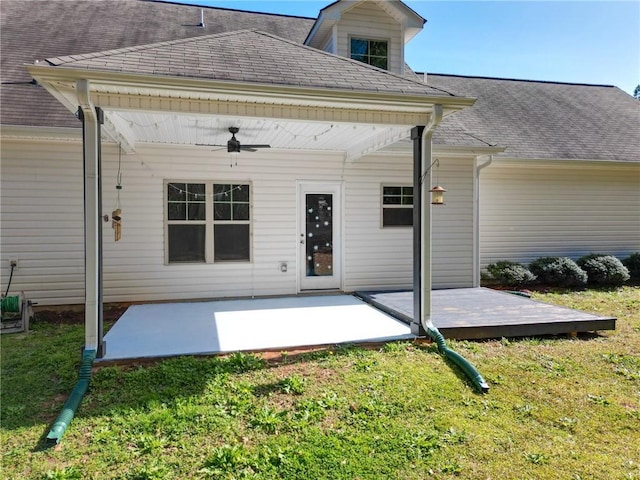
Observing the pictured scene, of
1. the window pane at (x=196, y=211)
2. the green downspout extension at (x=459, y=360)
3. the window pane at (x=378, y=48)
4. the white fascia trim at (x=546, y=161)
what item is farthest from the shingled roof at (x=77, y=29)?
the green downspout extension at (x=459, y=360)

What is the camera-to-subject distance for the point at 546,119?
11.3 meters

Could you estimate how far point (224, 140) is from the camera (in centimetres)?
675

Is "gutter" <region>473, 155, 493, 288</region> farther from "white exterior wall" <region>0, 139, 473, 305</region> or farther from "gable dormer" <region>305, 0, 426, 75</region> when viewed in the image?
"gable dormer" <region>305, 0, 426, 75</region>

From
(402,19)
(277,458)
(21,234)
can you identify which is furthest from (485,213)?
(21,234)

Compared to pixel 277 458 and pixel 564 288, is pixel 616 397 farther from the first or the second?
pixel 564 288

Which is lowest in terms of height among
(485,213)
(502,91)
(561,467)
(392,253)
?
(561,467)

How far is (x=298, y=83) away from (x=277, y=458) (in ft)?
11.1

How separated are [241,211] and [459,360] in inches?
185

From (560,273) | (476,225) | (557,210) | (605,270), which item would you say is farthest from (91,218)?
(605,270)

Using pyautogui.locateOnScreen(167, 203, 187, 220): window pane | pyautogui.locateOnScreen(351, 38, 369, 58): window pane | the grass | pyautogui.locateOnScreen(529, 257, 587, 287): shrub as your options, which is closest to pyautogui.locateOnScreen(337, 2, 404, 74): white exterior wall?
pyautogui.locateOnScreen(351, 38, 369, 58): window pane

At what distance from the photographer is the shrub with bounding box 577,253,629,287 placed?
923 centimetres

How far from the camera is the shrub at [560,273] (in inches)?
354

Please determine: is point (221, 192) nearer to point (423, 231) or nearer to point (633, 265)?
point (423, 231)

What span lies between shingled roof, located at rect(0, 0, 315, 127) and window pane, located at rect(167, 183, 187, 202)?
5.62ft
